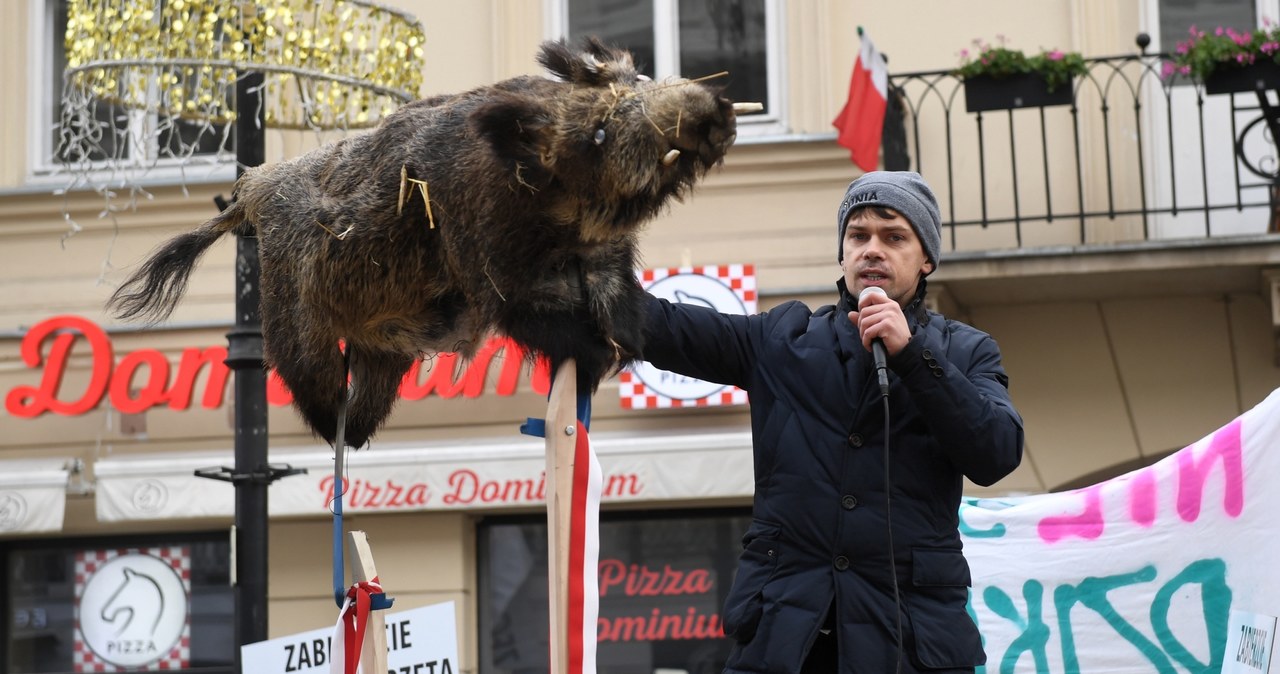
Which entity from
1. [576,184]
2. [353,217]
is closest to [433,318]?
[353,217]

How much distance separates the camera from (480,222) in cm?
231

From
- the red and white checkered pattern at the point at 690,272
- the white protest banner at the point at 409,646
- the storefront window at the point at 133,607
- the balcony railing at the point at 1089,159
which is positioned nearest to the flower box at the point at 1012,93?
the balcony railing at the point at 1089,159

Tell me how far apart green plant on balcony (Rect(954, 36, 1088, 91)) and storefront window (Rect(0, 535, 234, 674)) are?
199 inches

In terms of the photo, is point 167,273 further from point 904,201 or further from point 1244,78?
point 1244,78

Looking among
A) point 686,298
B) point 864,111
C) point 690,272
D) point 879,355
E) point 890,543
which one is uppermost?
point 864,111

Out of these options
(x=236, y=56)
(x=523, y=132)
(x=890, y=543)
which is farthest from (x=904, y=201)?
(x=236, y=56)

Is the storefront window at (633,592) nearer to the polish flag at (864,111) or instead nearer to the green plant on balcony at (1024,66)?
the polish flag at (864,111)

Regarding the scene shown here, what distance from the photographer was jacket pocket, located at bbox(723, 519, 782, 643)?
271 cm

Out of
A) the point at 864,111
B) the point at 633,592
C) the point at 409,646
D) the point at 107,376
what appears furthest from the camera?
the point at 107,376

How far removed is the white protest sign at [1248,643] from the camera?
4.02 meters

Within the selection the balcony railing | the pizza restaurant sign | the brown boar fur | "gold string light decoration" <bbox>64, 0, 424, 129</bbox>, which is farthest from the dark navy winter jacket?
the pizza restaurant sign

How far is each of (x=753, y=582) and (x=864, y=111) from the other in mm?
5871

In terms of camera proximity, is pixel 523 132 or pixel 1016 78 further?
pixel 1016 78

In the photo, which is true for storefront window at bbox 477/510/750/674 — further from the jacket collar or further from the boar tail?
the boar tail
